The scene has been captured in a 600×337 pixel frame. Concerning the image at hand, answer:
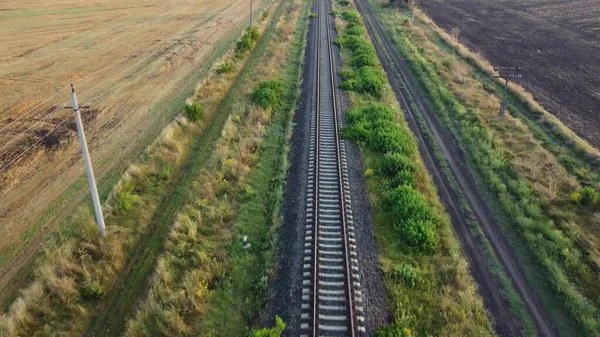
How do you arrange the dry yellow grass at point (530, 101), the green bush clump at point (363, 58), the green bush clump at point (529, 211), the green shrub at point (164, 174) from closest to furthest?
the green bush clump at point (529, 211), the green shrub at point (164, 174), the dry yellow grass at point (530, 101), the green bush clump at point (363, 58)

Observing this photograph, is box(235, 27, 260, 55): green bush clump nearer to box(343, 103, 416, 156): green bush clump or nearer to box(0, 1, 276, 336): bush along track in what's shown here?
box(343, 103, 416, 156): green bush clump

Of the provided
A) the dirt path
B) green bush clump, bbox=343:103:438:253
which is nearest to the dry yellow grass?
the dirt path

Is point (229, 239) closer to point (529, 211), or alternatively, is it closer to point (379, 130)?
point (379, 130)

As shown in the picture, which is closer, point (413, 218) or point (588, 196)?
point (413, 218)

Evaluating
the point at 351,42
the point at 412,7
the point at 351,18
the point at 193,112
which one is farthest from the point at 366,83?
the point at 412,7

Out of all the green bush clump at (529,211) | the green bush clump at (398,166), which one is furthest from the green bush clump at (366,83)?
the green bush clump at (529,211)

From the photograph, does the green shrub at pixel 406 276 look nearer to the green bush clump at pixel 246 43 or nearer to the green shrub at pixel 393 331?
the green shrub at pixel 393 331
